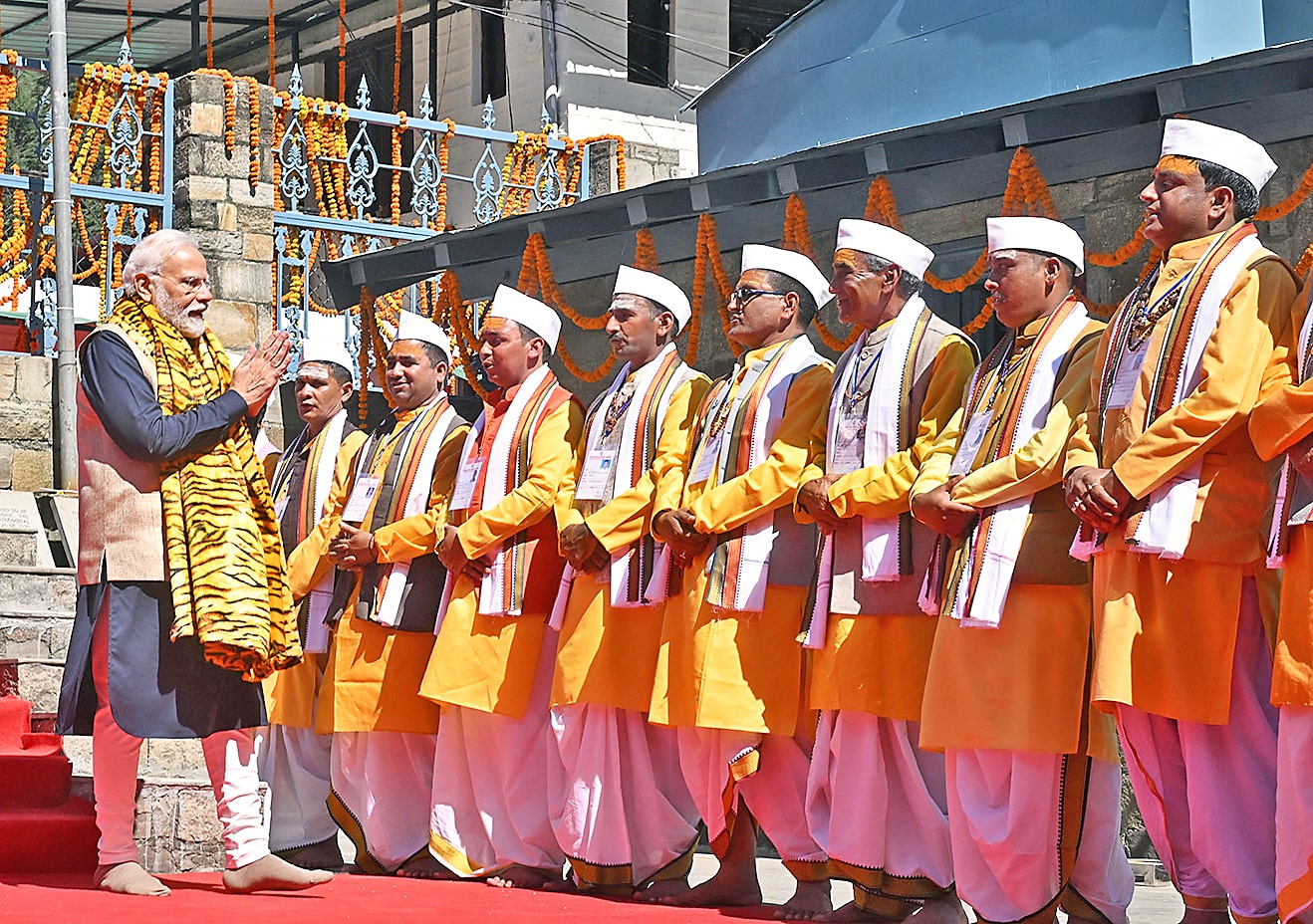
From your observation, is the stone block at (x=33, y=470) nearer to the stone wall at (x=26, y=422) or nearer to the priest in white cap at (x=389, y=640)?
the stone wall at (x=26, y=422)

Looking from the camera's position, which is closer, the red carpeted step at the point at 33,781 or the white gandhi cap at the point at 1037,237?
the white gandhi cap at the point at 1037,237

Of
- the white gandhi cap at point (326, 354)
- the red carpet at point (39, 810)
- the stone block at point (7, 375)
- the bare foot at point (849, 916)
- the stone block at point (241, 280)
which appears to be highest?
the stone block at point (241, 280)

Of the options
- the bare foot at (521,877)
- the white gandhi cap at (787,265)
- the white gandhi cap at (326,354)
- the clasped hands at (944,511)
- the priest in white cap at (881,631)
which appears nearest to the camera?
the clasped hands at (944,511)

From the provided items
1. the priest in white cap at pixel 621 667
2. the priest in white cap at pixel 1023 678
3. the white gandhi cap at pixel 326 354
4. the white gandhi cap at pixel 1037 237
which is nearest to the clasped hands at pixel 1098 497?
the priest in white cap at pixel 1023 678

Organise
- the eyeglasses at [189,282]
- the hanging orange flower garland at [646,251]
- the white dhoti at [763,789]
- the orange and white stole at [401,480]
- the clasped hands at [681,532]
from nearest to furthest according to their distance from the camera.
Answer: the eyeglasses at [189,282] < the white dhoti at [763,789] < the clasped hands at [681,532] < the orange and white stole at [401,480] < the hanging orange flower garland at [646,251]

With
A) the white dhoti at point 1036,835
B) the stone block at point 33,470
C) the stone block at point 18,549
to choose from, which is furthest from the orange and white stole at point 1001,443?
the stone block at point 33,470

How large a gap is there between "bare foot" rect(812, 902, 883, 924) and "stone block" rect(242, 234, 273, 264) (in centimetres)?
687

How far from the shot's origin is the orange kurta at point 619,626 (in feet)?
20.3

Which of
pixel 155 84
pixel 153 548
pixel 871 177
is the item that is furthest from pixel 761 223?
pixel 155 84

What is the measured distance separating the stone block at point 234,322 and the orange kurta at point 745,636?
5.77m

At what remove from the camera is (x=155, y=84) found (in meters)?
11.1

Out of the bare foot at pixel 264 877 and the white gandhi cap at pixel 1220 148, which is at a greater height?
the white gandhi cap at pixel 1220 148

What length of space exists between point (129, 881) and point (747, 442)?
224 cm

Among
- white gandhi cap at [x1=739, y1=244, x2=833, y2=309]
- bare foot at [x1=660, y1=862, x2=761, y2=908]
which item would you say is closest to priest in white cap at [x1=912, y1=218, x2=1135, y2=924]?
bare foot at [x1=660, y1=862, x2=761, y2=908]
